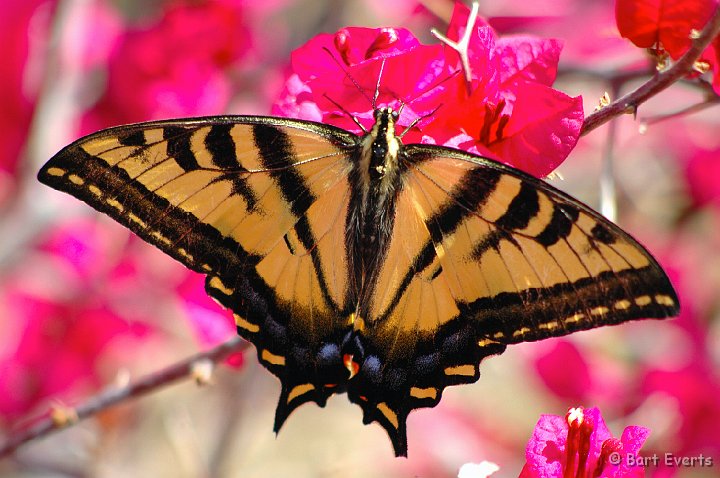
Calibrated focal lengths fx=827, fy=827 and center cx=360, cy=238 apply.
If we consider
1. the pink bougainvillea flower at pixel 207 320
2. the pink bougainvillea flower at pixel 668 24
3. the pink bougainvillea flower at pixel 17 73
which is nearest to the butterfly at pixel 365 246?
the pink bougainvillea flower at pixel 668 24

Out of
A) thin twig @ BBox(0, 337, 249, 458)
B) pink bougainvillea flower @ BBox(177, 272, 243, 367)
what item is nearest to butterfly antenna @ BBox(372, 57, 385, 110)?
thin twig @ BBox(0, 337, 249, 458)

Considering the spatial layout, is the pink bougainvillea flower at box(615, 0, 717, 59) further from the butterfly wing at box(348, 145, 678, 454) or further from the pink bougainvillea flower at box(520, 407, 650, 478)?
the pink bougainvillea flower at box(520, 407, 650, 478)

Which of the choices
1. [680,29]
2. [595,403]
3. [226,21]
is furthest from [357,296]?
[595,403]

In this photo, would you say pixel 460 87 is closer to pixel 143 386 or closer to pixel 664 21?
pixel 664 21

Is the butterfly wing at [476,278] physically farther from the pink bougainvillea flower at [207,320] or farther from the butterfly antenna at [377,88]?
the pink bougainvillea flower at [207,320]

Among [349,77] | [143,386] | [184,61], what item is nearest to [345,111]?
[349,77]

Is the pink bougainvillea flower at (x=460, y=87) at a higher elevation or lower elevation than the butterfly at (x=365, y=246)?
higher

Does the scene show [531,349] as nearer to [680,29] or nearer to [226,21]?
[226,21]
